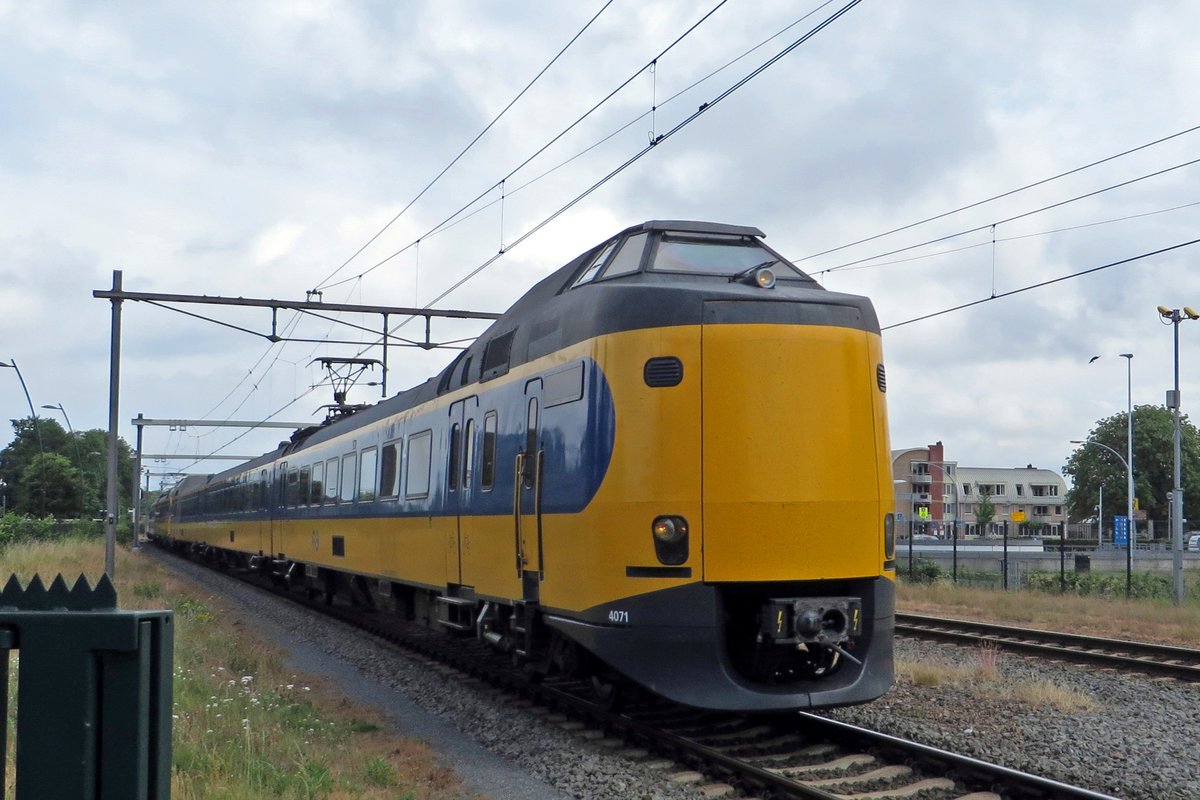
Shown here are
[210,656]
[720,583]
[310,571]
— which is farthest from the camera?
[310,571]

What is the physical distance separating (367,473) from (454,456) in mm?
4940

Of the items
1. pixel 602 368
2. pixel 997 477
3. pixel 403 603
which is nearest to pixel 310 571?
pixel 403 603

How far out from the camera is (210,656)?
12742 mm

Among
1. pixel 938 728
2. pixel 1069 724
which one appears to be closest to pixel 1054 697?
pixel 1069 724

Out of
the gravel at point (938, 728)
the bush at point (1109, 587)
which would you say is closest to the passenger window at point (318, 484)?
the gravel at point (938, 728)

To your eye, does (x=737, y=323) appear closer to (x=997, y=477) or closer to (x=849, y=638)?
(x=849, y=638)

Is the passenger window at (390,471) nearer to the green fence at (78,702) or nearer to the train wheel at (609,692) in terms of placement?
the train wheel at (609,692)

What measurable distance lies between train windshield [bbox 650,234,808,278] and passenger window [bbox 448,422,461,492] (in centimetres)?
345

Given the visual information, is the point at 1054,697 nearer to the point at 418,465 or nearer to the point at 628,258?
the point at 628,258

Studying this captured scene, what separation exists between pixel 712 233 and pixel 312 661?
24.7 ft

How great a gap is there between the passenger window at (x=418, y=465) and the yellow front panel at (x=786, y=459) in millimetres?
5394

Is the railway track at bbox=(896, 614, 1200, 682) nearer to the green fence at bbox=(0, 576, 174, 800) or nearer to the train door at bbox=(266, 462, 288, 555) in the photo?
the green fence at bbox=(0, 576, 174, 800)

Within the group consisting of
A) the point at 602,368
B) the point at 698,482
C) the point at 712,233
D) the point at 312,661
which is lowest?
the point at 312,661

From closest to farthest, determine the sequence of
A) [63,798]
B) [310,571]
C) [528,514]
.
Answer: [63,798] < [528,514] < [310,571]
